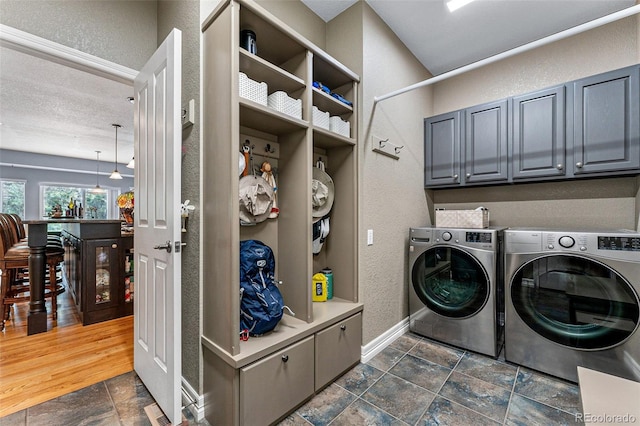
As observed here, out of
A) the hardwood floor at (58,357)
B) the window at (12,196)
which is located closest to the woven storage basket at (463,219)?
the hardwood floor at (58,357)

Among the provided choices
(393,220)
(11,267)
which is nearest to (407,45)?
(393,220)

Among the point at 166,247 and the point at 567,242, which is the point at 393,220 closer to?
the point at 567,242

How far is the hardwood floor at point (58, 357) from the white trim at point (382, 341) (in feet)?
5.75

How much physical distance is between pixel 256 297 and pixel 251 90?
3.71 feet

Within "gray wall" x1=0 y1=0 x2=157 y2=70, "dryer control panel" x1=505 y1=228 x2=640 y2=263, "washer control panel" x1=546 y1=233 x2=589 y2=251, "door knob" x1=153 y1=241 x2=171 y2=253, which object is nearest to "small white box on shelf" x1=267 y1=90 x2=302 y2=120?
Result: "door knob" x1=153 y1=241 x2=171 y2=253

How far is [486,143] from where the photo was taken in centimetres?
255

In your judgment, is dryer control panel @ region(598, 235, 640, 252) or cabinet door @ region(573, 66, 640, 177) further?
cabinet door @ region(573, 66, 640, 177)

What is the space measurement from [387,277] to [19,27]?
9.34ft

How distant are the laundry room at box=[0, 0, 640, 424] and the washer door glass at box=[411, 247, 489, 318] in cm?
2

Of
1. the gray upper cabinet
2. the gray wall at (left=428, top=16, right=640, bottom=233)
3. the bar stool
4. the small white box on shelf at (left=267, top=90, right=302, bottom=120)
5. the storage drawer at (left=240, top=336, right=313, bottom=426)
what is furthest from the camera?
the bar stool

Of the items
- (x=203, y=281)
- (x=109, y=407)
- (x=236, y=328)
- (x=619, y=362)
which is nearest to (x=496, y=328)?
(x=619, y=362)

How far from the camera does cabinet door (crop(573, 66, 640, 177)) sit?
75.9 inches

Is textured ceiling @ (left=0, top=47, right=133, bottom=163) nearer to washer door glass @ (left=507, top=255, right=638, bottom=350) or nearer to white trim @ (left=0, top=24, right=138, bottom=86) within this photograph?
white trim @ (left=0, top=24, right=138, bottom=86)

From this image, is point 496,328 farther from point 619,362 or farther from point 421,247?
point 421,247
